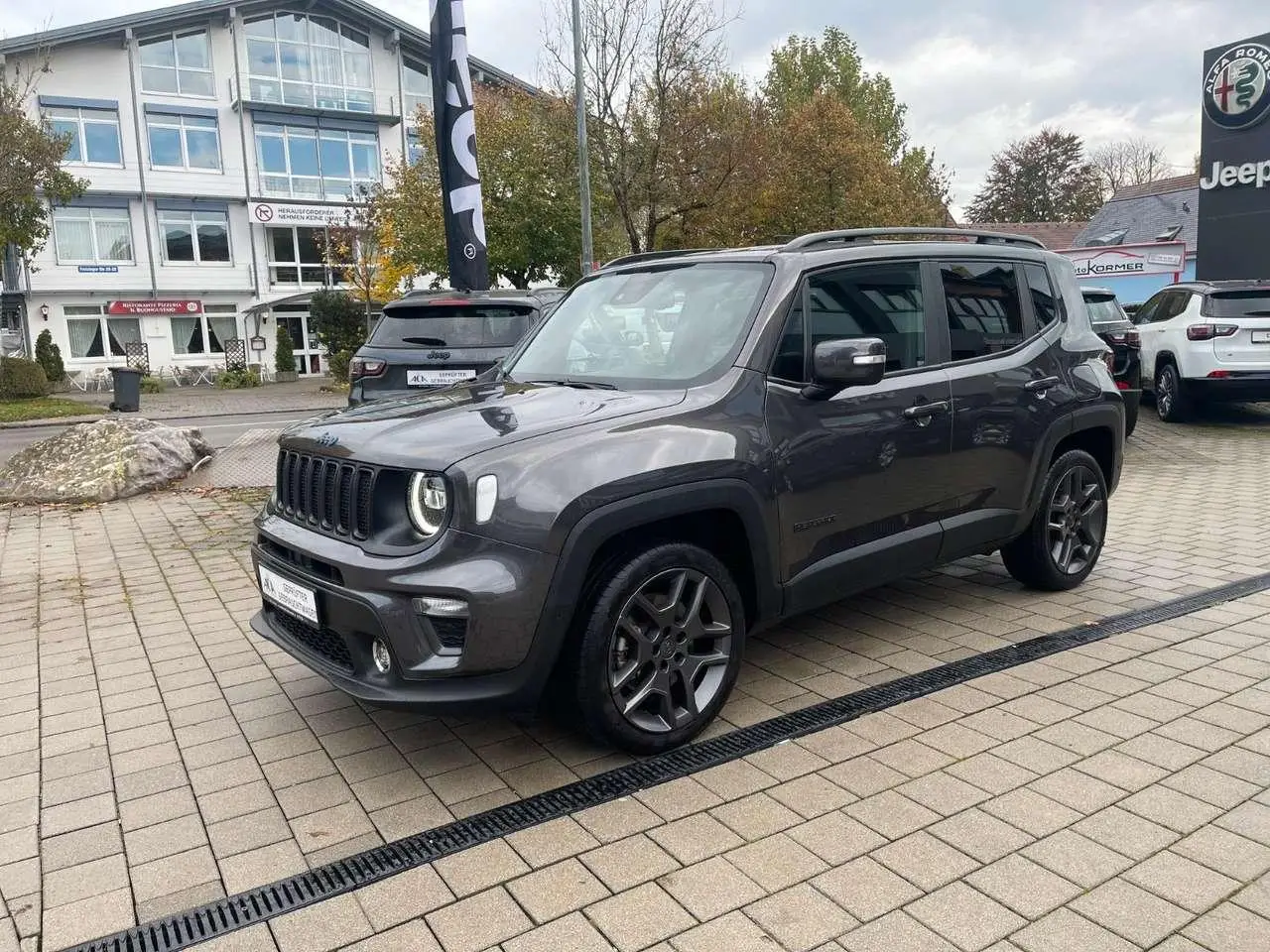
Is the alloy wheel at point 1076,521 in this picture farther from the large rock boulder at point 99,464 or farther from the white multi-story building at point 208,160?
the white multi-story building at point 208,160

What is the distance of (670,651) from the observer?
3.48 m

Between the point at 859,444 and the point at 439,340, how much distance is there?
4.61 meters

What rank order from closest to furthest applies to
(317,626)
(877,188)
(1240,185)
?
(317,626) < (1240,185) < (877,188)

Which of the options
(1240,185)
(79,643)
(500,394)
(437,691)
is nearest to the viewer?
(437,691)

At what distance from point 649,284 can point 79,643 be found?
11.4ft

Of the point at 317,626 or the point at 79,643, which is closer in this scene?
the point at 317,626

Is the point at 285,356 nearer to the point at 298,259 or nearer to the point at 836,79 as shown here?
the point at 298,259

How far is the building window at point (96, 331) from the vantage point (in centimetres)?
3556

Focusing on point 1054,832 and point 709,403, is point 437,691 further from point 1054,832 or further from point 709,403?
point 1054,832

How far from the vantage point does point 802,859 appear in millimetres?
2877

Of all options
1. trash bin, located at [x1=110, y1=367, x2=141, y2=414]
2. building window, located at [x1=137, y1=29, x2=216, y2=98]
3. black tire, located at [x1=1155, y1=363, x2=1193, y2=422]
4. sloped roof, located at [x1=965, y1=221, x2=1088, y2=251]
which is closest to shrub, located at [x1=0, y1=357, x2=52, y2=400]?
trash bin, located at [x1=110, y1=367, x2=141, y2=414]

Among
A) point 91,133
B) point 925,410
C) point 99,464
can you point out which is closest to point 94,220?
A: point 91,133

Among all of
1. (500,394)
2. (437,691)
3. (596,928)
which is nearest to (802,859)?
(596,928)

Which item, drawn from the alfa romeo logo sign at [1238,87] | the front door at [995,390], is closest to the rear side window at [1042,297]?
the front door at [995,390]
